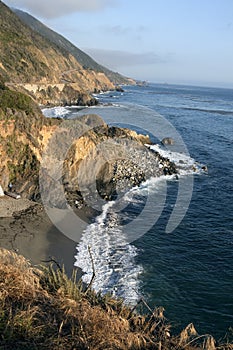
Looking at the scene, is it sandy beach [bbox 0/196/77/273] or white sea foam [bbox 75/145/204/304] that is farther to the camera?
→ sandy beach [bbox 0/196/77/273]

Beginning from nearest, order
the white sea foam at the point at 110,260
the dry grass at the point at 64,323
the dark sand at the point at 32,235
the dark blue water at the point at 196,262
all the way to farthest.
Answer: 1. the dry grass at the point at 64,323
2. the dark blue water at the point at 196,262
3. the white sea foam at the point at 110,260
4. the dark sand at the point at 32,235

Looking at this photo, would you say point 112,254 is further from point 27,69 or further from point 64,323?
point 27,69

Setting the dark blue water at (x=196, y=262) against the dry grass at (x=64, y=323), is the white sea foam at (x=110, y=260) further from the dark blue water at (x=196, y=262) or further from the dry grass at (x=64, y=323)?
the dry grass at (x=64, y=323)

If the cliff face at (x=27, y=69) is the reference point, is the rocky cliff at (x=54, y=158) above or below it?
below

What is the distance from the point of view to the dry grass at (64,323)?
5246mm

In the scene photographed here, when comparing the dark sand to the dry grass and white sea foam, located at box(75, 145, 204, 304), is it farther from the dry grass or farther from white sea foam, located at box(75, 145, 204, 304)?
the dry grass

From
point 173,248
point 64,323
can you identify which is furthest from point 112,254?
point 64,323

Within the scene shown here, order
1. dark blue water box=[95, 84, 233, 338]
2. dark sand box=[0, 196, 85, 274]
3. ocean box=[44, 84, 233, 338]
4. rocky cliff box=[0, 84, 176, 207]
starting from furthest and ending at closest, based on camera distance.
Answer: rocky cliff box=[0, 84, 176, 207], dark sand box=[0, 196, 85, 274], ocean box=[44, 84, 233, 338], dark blue water box=[95, 84, 233, 338]

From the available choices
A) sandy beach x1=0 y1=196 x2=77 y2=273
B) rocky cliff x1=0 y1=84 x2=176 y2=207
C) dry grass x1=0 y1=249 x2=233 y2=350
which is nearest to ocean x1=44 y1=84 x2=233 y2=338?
sandy beach x1=0 y1=196 x2=77 y2=273

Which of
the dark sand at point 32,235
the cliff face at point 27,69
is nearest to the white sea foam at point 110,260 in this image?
the dark sand at point 32,235

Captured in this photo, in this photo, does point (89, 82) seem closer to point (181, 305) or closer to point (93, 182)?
point (93, 182)

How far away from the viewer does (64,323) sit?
18.9 feet

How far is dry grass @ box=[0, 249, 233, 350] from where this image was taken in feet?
17.2

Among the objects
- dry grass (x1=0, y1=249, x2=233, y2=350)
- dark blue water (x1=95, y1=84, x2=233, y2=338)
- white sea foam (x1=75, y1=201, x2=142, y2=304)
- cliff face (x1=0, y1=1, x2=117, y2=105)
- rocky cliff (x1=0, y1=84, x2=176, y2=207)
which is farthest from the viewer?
cliff face (x1=0, y1=1, x2=117, y2=105)
